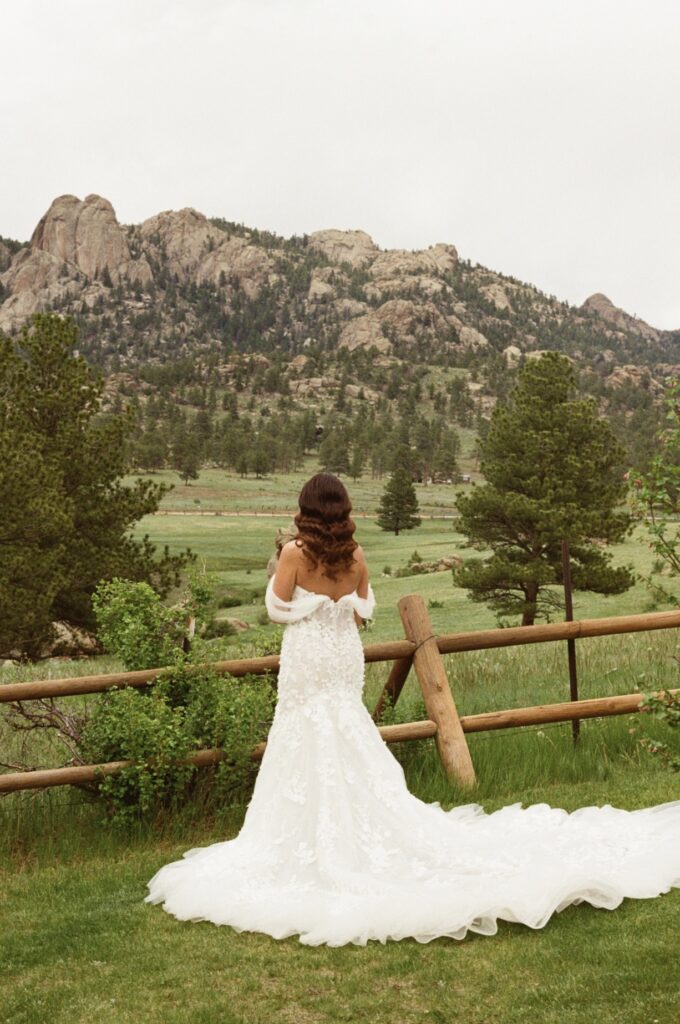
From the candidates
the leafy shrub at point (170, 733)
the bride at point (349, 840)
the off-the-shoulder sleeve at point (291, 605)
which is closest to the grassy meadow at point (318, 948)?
the bride at point (349, 840)

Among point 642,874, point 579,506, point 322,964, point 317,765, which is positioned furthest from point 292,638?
point 579,506

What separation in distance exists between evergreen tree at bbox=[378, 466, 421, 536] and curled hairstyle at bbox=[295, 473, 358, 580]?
260 feet

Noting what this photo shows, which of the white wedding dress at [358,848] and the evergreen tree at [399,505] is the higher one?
the white wedding dress at [358,848]

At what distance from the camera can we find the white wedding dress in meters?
5.00

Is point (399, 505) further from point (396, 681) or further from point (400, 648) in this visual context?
point (400, 648)

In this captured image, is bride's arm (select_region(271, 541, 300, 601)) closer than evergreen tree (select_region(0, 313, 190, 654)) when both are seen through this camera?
Yes

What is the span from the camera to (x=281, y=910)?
514 centimetres

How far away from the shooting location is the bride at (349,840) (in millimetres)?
5023

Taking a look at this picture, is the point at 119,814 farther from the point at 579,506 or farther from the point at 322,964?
the point at 579,506

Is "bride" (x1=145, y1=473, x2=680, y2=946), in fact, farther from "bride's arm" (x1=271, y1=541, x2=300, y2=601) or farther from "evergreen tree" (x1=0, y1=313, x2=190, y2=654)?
"evergreen tree" (x1=0, y1=313, x2=190, y2=654)

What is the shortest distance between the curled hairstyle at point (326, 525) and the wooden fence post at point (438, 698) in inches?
76.5

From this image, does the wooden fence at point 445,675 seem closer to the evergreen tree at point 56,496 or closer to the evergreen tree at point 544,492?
the evergreen tree at point 56,496


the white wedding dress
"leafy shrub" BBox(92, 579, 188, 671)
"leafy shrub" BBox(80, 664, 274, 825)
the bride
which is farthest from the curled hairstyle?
"leafy shrub" BBox(92, 579, 188, 671)

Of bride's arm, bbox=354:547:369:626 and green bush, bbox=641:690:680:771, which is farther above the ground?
bride's arm, bbox=354:547:369:626
